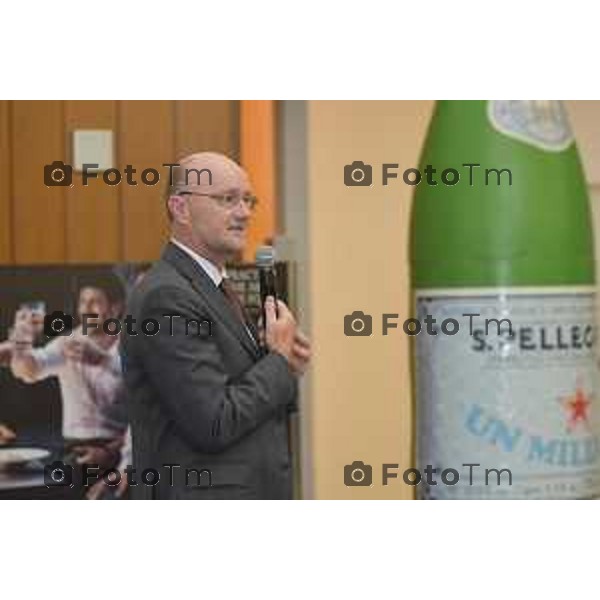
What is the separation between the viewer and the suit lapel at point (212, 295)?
1.83ft

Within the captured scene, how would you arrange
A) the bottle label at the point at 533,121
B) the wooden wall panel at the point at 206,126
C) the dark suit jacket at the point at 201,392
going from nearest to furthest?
the dark suit jacket at the point at 201,392 < the bottle label at the point at 533,121 < the wooden wall panel at the point at 206,126

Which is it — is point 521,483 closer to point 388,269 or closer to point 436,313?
point 436,313

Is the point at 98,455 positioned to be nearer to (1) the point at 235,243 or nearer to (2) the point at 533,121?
(1) the point at 235,243

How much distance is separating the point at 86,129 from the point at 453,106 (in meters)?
0.32

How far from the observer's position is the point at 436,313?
2.03ft

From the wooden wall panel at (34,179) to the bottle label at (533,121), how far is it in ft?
1.24
